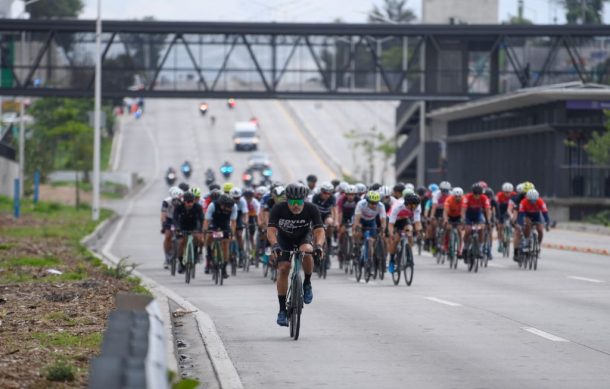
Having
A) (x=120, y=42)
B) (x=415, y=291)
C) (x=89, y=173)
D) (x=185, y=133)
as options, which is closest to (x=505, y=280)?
(x=415, y=291)

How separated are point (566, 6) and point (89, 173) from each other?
147ft

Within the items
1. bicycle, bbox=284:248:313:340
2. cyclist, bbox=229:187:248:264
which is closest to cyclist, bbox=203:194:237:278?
cyclist, bbox=229:187:248:264

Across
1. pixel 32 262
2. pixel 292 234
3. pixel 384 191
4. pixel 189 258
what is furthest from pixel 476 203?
pixel 292 234

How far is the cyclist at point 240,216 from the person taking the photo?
29297 mm

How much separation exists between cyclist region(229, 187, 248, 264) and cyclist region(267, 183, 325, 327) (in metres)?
12.3

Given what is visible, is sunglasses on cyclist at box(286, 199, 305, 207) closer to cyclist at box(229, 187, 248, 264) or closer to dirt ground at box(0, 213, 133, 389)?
dirt ground at box(0, 213, 133, 389)

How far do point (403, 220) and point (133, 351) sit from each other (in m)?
19.5

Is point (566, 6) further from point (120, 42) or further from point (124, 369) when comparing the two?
point (124, 369)

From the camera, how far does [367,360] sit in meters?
14.1

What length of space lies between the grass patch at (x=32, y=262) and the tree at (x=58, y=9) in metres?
126

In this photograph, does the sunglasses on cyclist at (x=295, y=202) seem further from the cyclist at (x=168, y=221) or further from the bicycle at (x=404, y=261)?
the cyclist at (x=168, y=221)

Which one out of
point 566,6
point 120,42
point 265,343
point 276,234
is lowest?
point 265,343

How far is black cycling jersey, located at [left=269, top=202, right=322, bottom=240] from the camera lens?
16.6 metres

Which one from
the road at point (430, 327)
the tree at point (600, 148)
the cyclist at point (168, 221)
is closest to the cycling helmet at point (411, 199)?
the road at point (430, 327)
